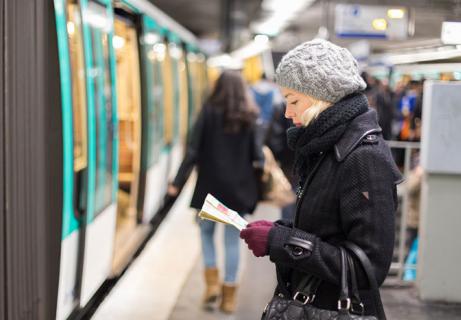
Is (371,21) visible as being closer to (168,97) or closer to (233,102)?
(233,102)

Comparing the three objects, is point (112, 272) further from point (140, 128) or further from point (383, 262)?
point (383, 262)

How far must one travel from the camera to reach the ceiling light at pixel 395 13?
4.73 m

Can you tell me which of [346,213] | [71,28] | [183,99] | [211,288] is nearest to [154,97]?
[211,288]

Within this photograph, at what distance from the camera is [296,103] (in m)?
2.37

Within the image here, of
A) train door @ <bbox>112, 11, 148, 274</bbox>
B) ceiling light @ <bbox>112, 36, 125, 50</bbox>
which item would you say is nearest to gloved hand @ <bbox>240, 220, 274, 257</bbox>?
train door @ <bbox>112, 11, 148, 274</bbox>

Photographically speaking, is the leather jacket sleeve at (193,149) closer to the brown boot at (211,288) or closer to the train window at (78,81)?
the brown boot at (211,288)

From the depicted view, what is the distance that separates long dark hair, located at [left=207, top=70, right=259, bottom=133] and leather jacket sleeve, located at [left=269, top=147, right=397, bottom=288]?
284cm

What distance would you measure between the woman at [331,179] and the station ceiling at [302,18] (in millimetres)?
1756

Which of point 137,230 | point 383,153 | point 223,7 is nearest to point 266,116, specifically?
point 137,230

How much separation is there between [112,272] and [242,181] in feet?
5.07

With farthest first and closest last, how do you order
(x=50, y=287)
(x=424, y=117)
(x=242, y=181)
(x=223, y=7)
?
(x=223, y=7), (x=242, y=181), (x=424, y=117), (x=50, y=287)

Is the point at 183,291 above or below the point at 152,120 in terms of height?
below

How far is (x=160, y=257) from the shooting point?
6617 millimetres

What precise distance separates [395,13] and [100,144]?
2244 mm
